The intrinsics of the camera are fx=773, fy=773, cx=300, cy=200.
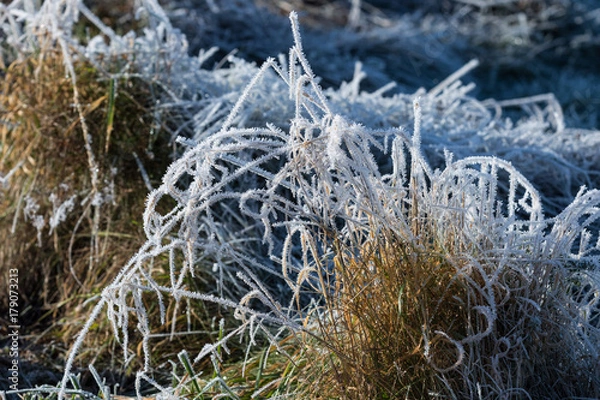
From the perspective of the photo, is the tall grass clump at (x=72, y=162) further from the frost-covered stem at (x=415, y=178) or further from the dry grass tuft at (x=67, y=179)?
the frost-covered stem at (x=415, y=178)

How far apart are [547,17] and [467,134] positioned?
9.40ft

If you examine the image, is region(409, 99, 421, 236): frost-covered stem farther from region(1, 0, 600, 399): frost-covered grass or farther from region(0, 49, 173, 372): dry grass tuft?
region(0, 49, 173, 372): dry grass tuft

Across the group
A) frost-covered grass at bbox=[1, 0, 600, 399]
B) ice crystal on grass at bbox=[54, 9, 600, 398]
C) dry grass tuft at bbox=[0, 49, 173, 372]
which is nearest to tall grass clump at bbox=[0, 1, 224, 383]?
dry grass tuft at bbox=[0, 49, 173, 372]

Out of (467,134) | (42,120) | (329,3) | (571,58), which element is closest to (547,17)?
(571,58)

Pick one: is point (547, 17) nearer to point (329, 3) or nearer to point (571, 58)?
point (571, 58)

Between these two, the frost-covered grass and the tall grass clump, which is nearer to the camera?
the frost-covered grass

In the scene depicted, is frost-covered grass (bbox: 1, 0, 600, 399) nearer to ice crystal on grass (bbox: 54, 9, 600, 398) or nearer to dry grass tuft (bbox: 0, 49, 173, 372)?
ice crystal on grass (bbox: 54, 9, 600, 398)

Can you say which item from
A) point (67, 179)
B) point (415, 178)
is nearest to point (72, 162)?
point (67, 179)

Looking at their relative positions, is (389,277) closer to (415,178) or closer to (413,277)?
(413,277)

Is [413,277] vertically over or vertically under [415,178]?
under

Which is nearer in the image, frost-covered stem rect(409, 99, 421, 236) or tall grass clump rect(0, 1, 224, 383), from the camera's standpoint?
frost-covered stem rect(409, 99, 421, 236)

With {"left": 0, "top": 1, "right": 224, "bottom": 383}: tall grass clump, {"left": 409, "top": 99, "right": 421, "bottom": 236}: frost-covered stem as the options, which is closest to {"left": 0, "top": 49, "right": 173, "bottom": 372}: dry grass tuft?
{"left": 0, "top": 1, "right": 224, "bottom": 383}: tall grass clump

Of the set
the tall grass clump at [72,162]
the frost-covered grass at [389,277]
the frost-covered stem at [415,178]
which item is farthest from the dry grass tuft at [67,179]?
the frost-covered stem at [415,178]

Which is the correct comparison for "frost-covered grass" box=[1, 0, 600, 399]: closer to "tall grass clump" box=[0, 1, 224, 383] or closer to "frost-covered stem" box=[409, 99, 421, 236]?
"frost-covered stem" box=[409, 99, 421, 236]
